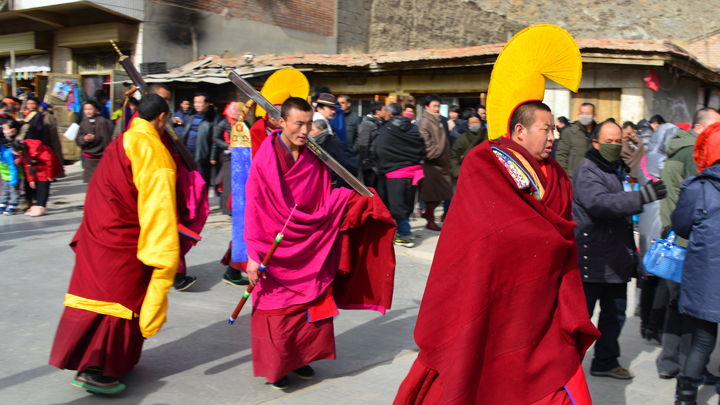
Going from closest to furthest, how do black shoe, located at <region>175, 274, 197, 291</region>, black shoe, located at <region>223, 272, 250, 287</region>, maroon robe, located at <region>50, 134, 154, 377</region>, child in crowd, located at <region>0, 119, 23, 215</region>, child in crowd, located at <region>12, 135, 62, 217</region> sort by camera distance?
maroon robe, located at <region>50, 134, 154, 377</region> < black shoe, located at <region>175, 274, 197, 291</region> < black shoe, located at <region>223, 272, 250, 287</region> < child in crowd, located at <region>0, 119, 23, 215</region> < child in crowd, located at <region>12, 135, 62, 217</region>

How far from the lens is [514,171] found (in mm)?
2303

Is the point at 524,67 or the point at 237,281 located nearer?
the point at 524,67

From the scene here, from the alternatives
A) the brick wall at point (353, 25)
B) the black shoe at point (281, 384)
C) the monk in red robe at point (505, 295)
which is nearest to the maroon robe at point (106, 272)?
the black shoe at point (281, 384)

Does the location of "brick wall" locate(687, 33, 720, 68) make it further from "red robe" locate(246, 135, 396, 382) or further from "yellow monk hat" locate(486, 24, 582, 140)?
"yellow monk hat" locate(486, 24, 582, 140)

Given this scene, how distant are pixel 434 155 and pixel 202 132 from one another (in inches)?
145

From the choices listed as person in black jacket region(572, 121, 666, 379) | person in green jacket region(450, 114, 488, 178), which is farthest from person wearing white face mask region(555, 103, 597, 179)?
person in black jacket region(572, 121, 666, 379)

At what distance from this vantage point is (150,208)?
10.9 feet

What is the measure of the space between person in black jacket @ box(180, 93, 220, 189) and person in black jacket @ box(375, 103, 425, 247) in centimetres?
299

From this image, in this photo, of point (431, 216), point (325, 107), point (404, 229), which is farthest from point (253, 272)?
point (431, 216)

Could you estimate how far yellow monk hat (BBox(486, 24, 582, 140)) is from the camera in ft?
8.45

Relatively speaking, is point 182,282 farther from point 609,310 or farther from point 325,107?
point 609,310

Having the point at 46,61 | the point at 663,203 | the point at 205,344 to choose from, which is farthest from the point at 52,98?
the point at 663,203

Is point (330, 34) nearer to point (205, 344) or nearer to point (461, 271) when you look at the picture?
point (205, 344)

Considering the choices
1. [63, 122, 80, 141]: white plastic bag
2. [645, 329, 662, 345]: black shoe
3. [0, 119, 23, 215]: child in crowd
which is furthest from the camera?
[63, 122, 80, 141]: white plastic bag
